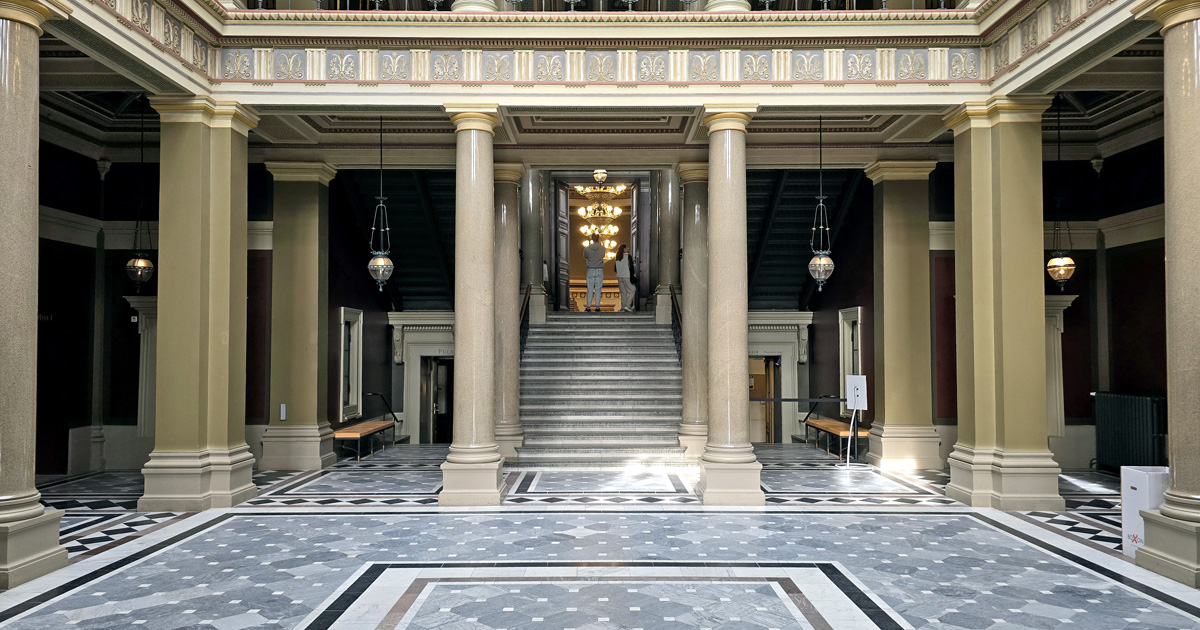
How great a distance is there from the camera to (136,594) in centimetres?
531

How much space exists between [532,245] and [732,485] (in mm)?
7829

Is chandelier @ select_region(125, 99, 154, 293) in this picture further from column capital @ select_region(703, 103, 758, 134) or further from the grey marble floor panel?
column capital @ select_region(703, 103, 758, 134)

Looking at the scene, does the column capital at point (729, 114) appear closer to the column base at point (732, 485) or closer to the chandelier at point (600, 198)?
the column base at point (732, 485)

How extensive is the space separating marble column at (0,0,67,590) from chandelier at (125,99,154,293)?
3.77m

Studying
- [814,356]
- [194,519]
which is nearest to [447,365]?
[814,356]

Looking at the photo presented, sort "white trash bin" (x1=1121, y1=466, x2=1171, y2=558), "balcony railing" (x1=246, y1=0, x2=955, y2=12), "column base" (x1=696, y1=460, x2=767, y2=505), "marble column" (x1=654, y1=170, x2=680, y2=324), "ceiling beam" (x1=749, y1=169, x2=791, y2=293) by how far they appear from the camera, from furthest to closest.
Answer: "marble column" (x1=654, y1=170, x2=680, y2=324) < "ceiling beam" (x1=749, y1=169, x2=791, y2=293) < "balcony railing" (x1=246, y1=0, x2=955, y2=12) < "column base" (x1=696, y1=460, x2=767, y2=505) < "white trash bin" (x1=1121, y1=466, x2=1171, y2=558)

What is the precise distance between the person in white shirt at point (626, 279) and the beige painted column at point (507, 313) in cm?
525

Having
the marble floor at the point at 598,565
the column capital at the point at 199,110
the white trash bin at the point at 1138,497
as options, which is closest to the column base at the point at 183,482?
the marble floor at the point at 598,565

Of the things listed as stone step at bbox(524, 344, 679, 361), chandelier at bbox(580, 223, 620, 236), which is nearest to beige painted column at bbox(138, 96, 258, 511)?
stone step at bbox(524, 344, 679, 361)

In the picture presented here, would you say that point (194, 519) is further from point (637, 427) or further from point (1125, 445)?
point (1125, 445)

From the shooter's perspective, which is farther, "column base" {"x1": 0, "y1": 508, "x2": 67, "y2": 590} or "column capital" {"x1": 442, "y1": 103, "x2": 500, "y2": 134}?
"column capital" {"x1": 442, "y1": 103, "x2": 500, "y2": 134}

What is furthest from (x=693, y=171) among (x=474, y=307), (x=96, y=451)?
(x=96, y=451)

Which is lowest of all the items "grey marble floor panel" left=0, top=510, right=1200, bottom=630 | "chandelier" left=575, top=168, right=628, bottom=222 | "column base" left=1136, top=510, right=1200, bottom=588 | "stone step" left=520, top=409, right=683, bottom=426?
"grey marble floor panel" left=0, top=510, right=1200, bottom=630

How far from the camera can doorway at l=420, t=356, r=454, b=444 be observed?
15906 millimetres
